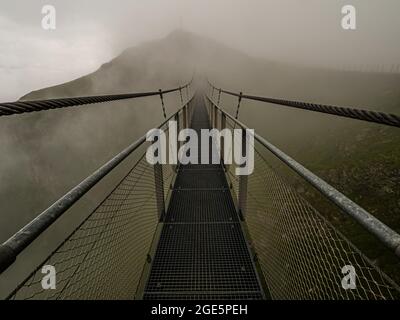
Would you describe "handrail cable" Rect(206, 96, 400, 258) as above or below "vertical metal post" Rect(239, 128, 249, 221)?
above

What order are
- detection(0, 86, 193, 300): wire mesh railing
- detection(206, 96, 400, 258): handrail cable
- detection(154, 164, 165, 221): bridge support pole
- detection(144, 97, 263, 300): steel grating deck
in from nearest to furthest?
detection(206, 96, 400, 258): handrail cable, detection(0, 86, 193, 300): wire mesh railing, detection(144, 97, 263, 300): steel grating deck, detection(154, 164, 165, 221): bridge support pole

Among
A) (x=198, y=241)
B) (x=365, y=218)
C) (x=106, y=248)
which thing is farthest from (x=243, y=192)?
(x=365, y=218)

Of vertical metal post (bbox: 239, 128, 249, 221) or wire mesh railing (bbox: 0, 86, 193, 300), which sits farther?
vertical metal post (bbox: 239, 128, 249, 221)

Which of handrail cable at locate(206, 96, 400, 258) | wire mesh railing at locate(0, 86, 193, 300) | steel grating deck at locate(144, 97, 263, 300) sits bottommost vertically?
steel grating deck at locate(144, 97, 263, 300)

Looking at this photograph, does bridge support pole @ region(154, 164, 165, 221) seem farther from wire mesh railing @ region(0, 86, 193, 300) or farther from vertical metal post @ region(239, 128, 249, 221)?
vertical metal post @ region(239, 128, 249, 221)

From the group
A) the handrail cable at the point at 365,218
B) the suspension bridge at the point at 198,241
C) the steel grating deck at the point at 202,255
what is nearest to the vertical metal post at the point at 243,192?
the suspension bridge at the point at 198,241

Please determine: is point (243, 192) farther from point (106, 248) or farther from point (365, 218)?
point (365, 218)

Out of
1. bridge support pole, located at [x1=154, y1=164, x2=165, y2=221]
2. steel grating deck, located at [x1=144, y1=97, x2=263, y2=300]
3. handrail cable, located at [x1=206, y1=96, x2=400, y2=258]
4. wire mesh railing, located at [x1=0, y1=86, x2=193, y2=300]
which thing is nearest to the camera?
handrail cable, located at [x1=206, y1=96, x2=400, y2=258]

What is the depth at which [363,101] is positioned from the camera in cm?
4734

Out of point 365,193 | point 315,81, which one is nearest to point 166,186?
point 365,193

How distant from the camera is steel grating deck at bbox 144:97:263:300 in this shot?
2510 mm

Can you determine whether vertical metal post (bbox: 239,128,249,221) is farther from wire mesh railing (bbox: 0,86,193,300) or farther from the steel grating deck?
wire mesh railing (bbox: 0,86,193,300)

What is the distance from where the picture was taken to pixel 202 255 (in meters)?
2.97

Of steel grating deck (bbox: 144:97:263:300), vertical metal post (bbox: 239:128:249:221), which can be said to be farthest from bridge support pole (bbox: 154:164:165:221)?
vertical metal post (bbox: 239:128:249:221)
